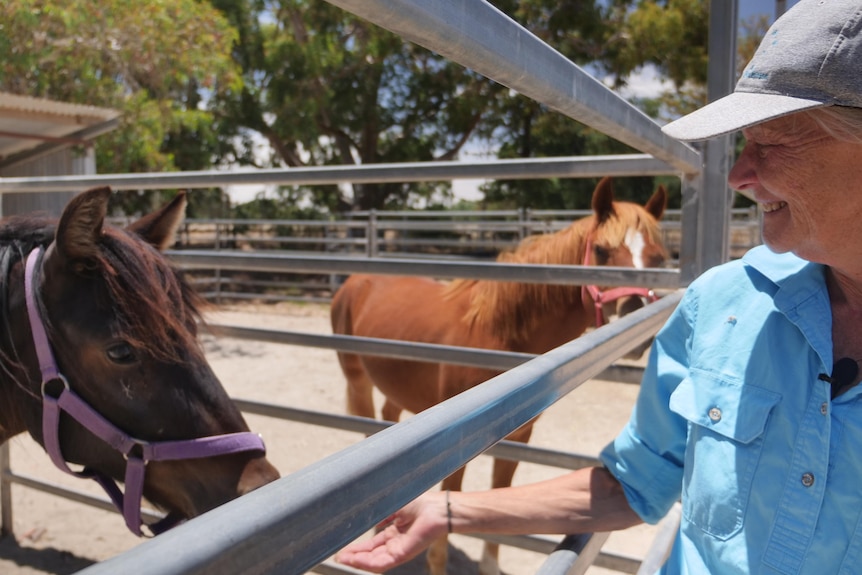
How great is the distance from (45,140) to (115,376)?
5.85 m

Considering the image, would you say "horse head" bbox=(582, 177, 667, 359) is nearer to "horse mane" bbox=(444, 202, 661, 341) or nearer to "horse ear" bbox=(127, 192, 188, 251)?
"horse mane" bbox=(444, 202, 661, 341)

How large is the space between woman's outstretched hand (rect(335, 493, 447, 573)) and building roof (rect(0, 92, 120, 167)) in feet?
19.2

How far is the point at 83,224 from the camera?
1.30 m

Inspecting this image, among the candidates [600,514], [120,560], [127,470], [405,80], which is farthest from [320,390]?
[405,80]

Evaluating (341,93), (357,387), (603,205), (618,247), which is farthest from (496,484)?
(341,93)

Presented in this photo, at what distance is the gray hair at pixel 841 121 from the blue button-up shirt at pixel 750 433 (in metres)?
0.24

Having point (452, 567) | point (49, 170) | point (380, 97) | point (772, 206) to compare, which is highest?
point (380, 97)

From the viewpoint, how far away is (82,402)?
1.32 m

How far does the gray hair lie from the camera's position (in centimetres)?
77

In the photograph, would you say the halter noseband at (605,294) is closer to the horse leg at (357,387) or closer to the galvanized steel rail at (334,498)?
the horse leg at (357,387)

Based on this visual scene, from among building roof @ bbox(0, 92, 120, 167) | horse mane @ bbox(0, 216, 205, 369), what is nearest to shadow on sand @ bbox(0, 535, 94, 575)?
horse mane @ bbox(0, 216, 205, 369)

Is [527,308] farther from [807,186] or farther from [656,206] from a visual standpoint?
[807,186]

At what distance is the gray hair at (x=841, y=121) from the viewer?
2.52 ft

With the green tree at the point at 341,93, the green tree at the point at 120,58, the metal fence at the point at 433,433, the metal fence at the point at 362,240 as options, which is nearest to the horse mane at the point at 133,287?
the metal fence at the point at 433,433
